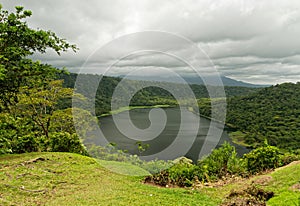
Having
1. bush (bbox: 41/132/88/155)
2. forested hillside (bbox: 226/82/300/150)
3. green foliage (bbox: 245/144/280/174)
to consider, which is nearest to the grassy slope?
green foliage (bbox: 245/144/280/174)

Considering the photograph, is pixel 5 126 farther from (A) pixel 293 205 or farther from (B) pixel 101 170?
(A) pixel 293 205

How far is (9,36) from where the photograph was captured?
9586 millimetres

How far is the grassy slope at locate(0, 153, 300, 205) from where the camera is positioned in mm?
6699

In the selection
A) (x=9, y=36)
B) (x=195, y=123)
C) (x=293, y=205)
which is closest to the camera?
(x=293, y=205)

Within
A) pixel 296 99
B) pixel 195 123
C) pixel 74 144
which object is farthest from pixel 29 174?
pixel 296 99

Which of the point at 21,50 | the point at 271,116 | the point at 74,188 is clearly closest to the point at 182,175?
the point at 74,188

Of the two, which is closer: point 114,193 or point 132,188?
point 114,193

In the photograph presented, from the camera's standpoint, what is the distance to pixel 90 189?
8.14 meters

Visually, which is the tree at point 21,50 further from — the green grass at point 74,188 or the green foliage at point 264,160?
the green foliage at point 264,160

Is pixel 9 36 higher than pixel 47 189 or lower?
higher

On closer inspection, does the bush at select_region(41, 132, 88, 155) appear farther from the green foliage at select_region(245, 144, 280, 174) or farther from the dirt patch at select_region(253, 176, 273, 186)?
the dirt patch at select_region(253, 176, 273, 186)

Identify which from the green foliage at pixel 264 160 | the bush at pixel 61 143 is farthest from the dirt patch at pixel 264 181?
the bush at pixel 61 143

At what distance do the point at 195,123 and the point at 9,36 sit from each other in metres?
57.6

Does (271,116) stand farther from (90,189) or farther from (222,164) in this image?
(90,189)
